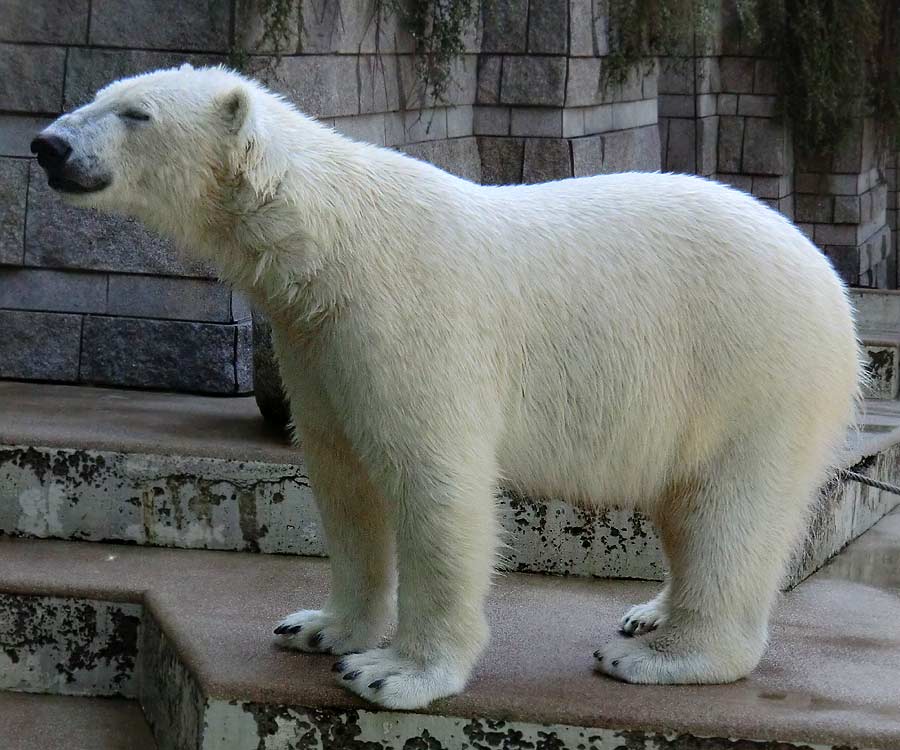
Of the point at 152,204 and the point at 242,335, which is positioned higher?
the point at 152,204

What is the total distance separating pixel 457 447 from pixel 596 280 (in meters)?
0.44

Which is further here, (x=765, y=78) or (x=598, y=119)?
(x=765, y=78)

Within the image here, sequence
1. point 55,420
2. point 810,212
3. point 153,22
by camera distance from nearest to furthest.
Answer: point 55,420 → point 153,22 → point 810,212

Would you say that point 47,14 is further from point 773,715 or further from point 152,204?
point 773,715

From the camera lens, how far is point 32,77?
4.72 m

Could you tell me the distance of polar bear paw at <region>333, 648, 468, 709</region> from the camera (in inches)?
102

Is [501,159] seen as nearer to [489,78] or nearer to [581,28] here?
[489,78]

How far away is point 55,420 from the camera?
4102 millimetres

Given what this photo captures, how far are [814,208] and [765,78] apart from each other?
3.27 feet

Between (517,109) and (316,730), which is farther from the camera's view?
(517,109)

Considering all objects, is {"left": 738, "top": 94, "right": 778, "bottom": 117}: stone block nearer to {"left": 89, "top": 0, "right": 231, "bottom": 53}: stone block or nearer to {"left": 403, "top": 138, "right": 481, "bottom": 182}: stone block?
{"left": 403, "top": 138, "right": 481, "bottom": 182}: stone block

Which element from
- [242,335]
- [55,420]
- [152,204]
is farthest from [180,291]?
[152,204]

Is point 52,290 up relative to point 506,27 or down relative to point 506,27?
down

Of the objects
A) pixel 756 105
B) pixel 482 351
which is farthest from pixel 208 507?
pixel 756 105
